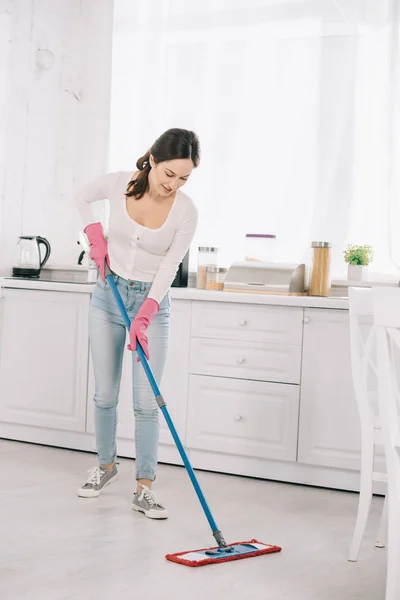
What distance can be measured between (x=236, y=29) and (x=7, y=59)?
1.17m

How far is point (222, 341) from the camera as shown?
3.59 meters

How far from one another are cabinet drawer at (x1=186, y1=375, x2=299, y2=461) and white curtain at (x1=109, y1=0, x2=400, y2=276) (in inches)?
30.8

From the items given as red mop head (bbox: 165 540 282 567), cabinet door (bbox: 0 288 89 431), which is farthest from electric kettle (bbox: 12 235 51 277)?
red mop head (bbox: 165 540 282 567)

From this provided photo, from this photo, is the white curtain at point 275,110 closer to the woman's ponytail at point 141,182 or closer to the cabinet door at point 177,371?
the cabinet door at point 177,371

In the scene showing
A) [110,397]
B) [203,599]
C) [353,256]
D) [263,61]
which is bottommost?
[203,599]

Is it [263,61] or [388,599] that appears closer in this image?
[388,599]

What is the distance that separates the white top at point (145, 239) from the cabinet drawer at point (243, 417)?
83 centimetres

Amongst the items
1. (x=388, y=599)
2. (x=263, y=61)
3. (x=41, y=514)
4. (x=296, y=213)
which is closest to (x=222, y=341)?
(x=296, y=213)

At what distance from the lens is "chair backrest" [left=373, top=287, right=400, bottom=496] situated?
1.91 metres

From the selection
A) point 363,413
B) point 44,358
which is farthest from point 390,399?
point 44,358

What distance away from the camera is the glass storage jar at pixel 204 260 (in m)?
3.98

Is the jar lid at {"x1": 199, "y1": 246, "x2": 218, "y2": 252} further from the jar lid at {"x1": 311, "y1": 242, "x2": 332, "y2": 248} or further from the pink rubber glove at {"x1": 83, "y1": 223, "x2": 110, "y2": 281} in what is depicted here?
the pink rubber glove at {"x1": 83, "y1": 223, "x2": 110, "y2": 281}

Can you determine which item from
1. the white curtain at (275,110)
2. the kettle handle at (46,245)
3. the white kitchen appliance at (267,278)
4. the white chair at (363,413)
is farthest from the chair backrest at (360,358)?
the kettle handle at (46,245)

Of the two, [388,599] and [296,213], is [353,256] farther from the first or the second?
[388,599]
